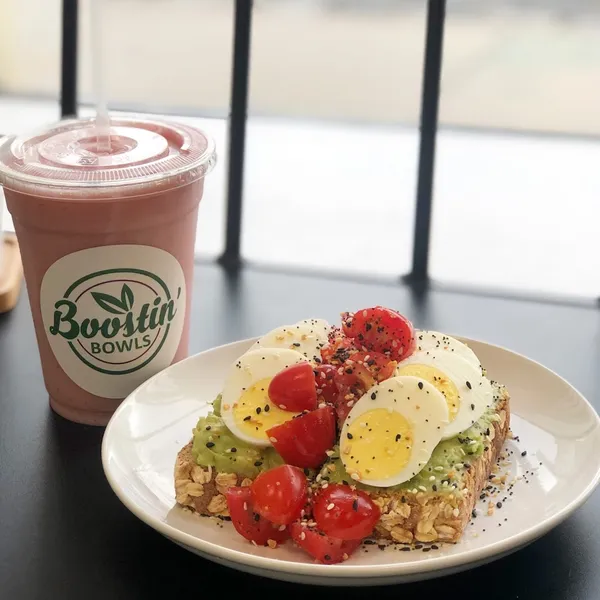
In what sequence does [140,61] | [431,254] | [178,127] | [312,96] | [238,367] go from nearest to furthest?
[238,367]
[178,127]
[431,254]
[140,61]
[312,96]

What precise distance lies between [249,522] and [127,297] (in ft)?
1.53

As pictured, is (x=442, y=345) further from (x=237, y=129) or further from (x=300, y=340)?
(x=237, y=129)

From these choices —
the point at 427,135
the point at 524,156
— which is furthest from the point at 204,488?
the point at 524,156

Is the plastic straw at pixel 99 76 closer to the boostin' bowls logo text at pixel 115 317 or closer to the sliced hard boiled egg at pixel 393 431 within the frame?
the boostin' bowls logo text at pixel 115 317

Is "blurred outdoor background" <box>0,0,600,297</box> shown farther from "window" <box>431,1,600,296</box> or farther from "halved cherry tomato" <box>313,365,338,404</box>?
"halved cherry tomato" <box>313,365,338,404</box>

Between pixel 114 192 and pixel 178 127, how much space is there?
251mm

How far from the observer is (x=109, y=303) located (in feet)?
4.94

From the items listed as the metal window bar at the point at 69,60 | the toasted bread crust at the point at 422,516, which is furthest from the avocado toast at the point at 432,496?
the metal window bar at the point at 69,60

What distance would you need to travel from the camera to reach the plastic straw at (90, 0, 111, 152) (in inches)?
60.1

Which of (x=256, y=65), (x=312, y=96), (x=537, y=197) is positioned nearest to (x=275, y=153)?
(x=312, y=96)

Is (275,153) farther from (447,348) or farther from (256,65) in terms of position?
(447,348)

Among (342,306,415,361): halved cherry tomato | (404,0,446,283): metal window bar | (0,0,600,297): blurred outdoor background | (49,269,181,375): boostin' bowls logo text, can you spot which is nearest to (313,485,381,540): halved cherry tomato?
(342,306,415,361): halved cherry tomato

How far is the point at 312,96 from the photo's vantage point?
3.98 meters

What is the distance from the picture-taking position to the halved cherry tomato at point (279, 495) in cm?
118
